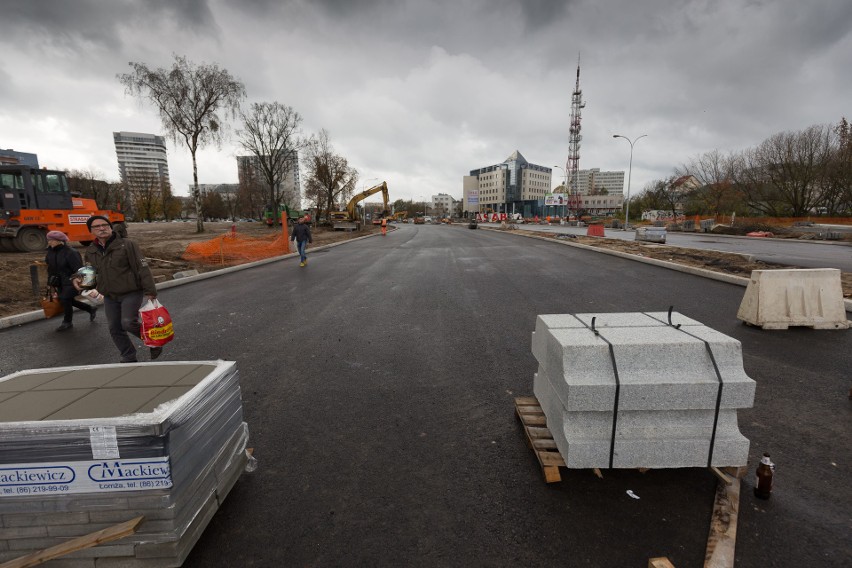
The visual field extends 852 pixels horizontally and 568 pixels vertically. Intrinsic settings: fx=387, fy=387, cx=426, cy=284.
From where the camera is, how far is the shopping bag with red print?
4344 mm

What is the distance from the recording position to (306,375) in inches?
183

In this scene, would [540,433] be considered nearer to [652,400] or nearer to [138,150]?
[652,400]

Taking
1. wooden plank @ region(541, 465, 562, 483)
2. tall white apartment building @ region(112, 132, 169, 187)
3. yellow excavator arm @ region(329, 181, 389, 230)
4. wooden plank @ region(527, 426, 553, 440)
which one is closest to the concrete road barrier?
wooden plank @ region(527, 426, 553, 440)

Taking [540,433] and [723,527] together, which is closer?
[723,527]

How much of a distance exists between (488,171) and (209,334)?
497 feet

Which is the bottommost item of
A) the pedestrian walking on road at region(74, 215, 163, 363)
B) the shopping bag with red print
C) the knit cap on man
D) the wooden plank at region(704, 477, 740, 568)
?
the wooden plank at region(704, 477, 740, 568)

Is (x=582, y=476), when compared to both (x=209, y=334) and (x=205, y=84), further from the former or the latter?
(x=205, y=84)

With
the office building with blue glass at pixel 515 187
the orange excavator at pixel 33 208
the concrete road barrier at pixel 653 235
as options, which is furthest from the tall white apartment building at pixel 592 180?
the orange excavator at pixel 33 208

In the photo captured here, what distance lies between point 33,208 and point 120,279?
55.3 feet

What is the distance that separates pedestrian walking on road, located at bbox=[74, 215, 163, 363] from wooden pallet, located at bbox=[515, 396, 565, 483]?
14.0 ft

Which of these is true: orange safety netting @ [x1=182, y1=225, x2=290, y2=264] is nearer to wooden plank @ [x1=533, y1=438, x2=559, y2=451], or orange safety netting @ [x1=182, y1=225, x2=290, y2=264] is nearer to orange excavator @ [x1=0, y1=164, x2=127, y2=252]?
orange excavator @ [x1=0, y1=164, x2=127, y2=252]

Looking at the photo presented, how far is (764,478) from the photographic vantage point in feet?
8.33

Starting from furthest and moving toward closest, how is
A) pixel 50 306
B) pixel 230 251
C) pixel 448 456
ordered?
pixel 230 251
pixel 50 306
pixel 448 456

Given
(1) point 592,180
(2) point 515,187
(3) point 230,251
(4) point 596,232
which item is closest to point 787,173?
(4) point 596,232
